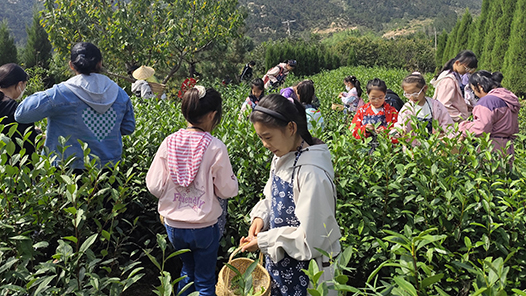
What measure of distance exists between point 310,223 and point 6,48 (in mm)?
25288

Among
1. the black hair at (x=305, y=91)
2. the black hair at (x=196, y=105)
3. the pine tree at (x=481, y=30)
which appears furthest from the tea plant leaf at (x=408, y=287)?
the pine tree at (x=481, y=30)

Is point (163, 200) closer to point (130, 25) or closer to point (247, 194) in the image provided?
point (247, 194)

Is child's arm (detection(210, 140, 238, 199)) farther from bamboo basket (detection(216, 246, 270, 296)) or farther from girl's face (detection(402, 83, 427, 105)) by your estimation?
girl's face (detection(402, 83, 427, 105))

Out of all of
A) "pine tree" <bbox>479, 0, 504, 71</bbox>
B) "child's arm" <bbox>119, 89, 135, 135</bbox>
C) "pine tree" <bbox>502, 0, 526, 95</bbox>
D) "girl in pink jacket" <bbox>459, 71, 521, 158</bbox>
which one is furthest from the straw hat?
"pine tree" <bbox>479, 0, 504, 71</bbox>

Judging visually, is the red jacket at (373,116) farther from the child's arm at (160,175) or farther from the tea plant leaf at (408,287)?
the tea plant leaf at (408,287)

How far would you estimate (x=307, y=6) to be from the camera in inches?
4245

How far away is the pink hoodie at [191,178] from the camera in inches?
81.0

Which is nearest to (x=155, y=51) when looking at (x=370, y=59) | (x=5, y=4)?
(x=370, y=59)

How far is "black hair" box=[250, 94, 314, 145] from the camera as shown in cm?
164

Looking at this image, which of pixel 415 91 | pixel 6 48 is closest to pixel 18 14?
pixel 6 48

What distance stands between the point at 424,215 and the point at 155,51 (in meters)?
10.2

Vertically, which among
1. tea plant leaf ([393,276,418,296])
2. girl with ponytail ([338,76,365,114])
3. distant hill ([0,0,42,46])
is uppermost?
tea plant leaf ([393,276,418,296])

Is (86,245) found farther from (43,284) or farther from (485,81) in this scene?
(485,81)

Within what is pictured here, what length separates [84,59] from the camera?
2564 mm
